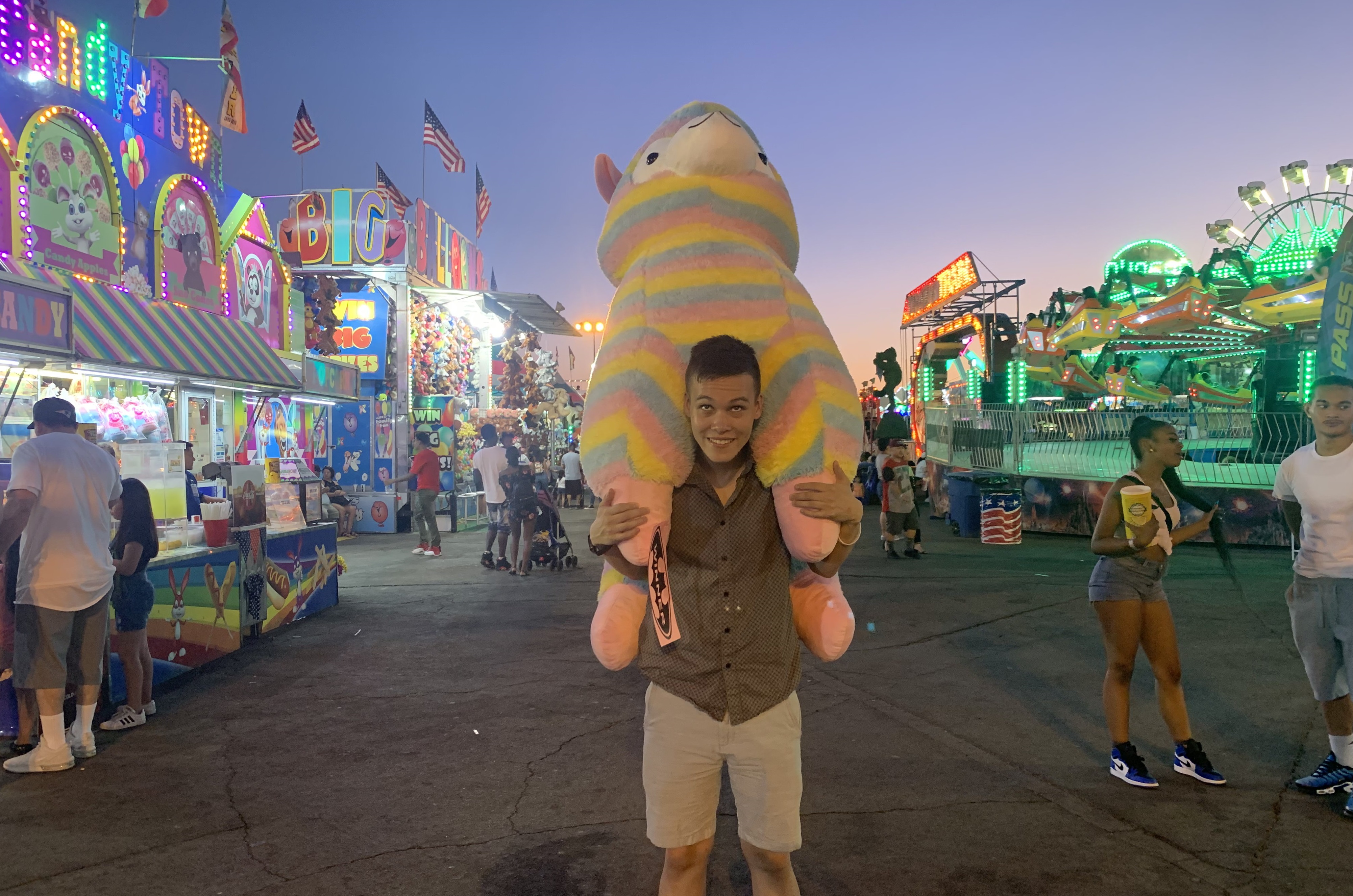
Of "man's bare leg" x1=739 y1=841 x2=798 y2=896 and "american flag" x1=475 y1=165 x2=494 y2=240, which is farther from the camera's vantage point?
"american flag" x1=475 y1=165 x2=494 y2=240

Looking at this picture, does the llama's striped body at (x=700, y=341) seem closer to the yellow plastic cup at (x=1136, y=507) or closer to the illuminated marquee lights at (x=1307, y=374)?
the yellow plastic cup at (x=1136, y=507)

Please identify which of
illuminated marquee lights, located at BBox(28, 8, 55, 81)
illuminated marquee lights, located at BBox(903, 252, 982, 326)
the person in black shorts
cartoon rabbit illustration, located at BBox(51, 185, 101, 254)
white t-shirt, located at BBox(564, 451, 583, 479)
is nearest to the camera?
illuminated marquee lights, located at BBox(28, 8, 55, 81)

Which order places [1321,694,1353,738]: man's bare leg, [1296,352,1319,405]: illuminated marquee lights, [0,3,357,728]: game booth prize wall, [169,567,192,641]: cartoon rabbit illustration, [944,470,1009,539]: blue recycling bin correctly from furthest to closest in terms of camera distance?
[944,470,1009,539]: blue recycling bin
[1296,352,1319,405]: illuminated marquee lights
[0,3,357,728]: game booth prize wall
[169,567,192,641]: cartoon rabbit illustration
[1321,694,1353,738]: man's bare leg

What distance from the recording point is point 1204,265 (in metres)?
19.0

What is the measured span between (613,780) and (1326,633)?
3.36 metres

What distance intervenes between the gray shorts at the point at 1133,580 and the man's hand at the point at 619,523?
107 inches

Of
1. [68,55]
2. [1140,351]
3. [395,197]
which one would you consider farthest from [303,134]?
[1140,351]

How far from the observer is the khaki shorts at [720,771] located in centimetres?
227

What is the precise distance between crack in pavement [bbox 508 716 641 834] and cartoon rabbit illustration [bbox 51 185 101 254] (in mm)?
7402

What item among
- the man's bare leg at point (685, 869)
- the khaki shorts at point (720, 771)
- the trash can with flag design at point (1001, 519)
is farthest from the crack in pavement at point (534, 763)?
the trash can with flag design at point (1001, 519)

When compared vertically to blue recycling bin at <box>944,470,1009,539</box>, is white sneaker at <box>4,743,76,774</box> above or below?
below

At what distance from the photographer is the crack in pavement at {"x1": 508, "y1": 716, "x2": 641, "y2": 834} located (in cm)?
381

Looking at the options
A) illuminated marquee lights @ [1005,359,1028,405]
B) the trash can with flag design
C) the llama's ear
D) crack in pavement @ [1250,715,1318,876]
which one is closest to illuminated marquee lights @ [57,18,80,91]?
the llama's ear

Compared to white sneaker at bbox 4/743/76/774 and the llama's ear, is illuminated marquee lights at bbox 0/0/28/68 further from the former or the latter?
the llama's ear
